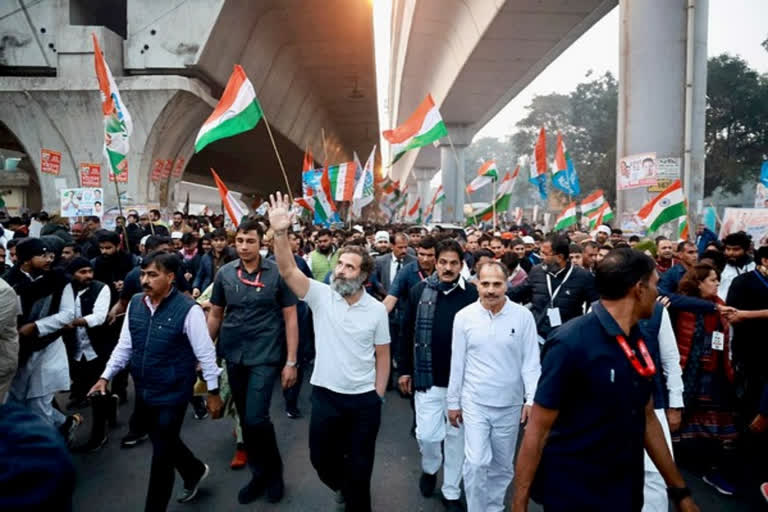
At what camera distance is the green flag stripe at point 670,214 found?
359 inches

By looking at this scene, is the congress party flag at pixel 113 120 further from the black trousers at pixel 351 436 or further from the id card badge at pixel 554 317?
the id card badge at pixel 554 317

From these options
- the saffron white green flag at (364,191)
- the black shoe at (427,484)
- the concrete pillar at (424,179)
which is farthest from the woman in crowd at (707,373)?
the concrete pillar at (424,179)

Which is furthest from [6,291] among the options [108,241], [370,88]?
[370,88]

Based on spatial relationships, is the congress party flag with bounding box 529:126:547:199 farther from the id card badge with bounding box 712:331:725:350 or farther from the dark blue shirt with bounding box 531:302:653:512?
the dark blue shirt with bounding box 531:302:653:512

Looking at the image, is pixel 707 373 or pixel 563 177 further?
pixel 563 177

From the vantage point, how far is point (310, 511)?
3893 mm

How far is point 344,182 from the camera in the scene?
1316 centimetres

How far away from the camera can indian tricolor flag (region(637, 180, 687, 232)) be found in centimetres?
916

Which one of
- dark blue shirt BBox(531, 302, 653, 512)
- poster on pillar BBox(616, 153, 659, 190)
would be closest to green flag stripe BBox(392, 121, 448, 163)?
poster on pillar BBox(616, 153, 659, 190)

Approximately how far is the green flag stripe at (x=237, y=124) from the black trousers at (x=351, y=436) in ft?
12.2

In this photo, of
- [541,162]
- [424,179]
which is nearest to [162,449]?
[541,162]

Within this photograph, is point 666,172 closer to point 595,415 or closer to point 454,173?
point 595,415

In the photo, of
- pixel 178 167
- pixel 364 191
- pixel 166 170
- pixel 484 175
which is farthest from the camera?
pixel 178 167

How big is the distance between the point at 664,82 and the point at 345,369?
10.4 m
